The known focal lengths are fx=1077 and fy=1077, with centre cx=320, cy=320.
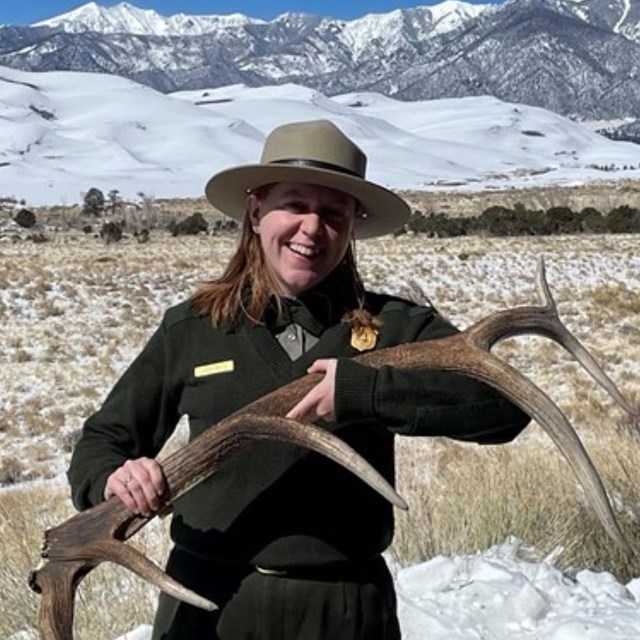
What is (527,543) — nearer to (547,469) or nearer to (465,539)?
(465,539)

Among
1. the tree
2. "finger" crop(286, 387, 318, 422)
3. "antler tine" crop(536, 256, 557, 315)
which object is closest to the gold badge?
"finger" crop(286, 387, 318, 422)

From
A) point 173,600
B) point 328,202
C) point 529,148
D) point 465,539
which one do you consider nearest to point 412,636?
point 465,539

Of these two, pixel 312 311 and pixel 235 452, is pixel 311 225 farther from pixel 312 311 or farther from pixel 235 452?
pixel 235 452

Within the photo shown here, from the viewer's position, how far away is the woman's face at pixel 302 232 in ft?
7.72

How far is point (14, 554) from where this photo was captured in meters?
4.46

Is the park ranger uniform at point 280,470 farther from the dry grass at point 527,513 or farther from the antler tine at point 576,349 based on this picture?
the dry grass at point 527,513

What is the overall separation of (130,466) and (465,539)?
9.22 feet

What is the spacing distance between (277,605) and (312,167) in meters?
0.93

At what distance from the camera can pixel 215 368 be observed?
2340 millimetres

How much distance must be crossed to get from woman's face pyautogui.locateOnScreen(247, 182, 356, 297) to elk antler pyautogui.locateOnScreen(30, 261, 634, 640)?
243 mm

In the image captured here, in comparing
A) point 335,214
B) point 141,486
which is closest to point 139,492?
point 141,486

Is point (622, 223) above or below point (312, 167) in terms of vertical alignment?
below

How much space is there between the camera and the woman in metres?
2.24

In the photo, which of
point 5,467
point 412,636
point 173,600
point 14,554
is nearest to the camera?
point 173,600
